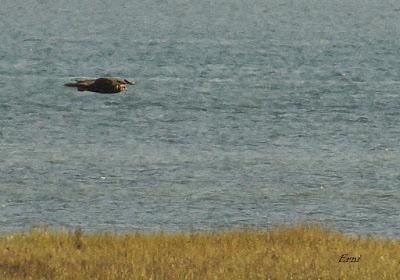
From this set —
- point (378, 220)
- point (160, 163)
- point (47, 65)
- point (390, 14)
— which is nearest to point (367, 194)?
point (378, 220)

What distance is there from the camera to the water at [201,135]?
31.0 metres

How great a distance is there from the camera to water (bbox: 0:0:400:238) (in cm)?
3102

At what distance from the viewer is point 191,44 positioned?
9625cm

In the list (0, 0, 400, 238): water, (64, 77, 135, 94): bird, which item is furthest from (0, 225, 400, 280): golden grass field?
(0, 0, 400, 238): water

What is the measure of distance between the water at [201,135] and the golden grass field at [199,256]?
6782mm

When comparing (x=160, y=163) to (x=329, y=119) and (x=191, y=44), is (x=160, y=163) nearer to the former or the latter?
(x=329, y=119)

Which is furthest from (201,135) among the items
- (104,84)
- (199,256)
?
(104,84)

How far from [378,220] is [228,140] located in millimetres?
15424

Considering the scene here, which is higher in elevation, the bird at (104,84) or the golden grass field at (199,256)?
the bird at (104,84)

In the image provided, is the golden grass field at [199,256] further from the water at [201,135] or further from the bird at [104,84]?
the water at [201,135]

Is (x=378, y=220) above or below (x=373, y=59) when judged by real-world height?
above

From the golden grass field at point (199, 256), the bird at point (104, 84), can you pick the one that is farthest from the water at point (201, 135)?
the bird at point (104, 84)

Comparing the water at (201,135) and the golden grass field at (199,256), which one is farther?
the water at (201,135)

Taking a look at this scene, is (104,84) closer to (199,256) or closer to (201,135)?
(199,256)
